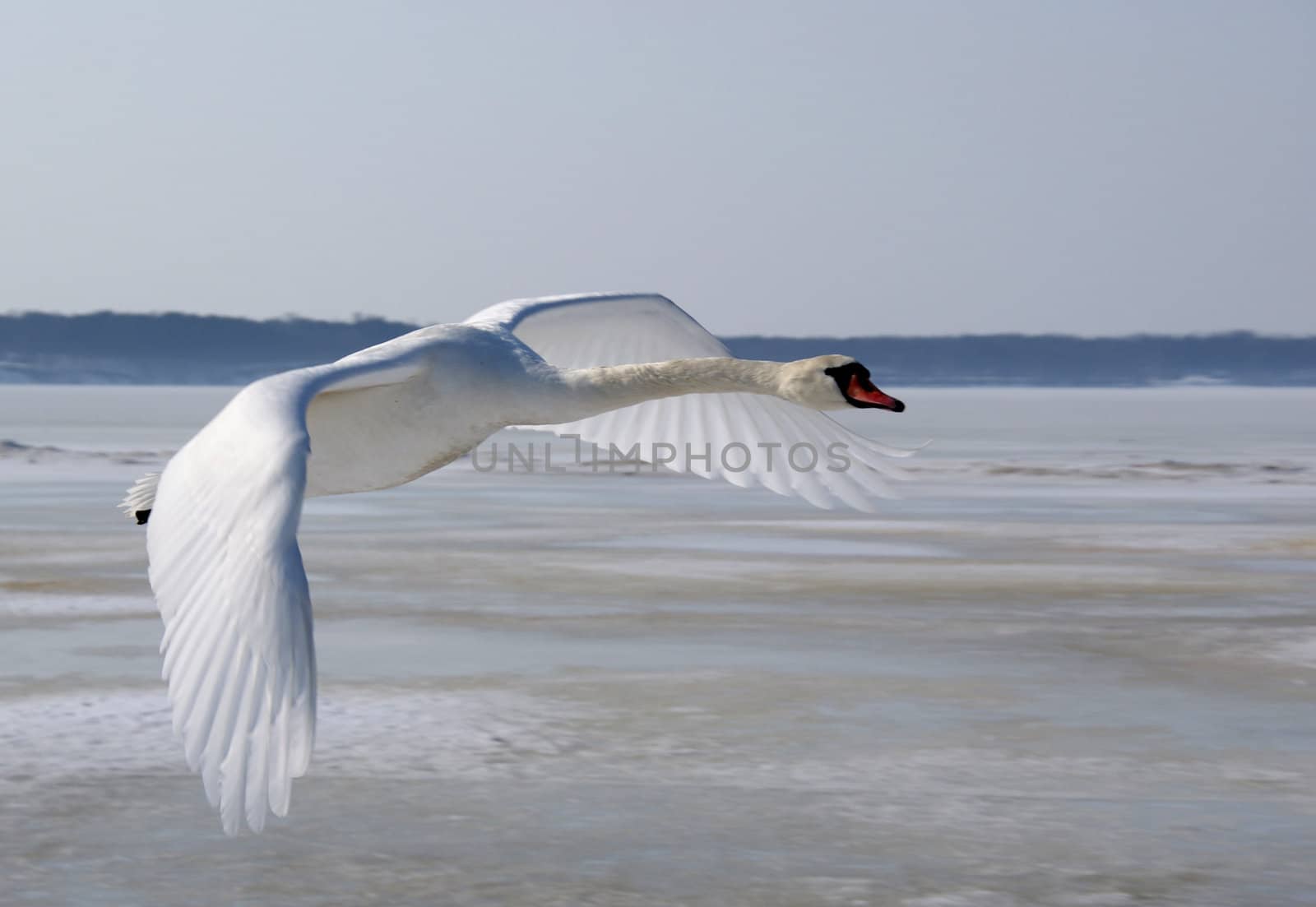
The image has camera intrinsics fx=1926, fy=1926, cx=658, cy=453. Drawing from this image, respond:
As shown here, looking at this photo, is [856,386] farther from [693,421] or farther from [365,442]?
[693,421]

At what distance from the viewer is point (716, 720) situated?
887 cm

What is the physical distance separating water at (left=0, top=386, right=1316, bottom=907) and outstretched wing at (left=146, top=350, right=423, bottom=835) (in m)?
1.36

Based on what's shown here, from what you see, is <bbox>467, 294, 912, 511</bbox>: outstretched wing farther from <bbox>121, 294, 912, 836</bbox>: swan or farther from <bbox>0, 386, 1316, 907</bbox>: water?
<bbox>0, 386, 1316, 907</bbox>: water

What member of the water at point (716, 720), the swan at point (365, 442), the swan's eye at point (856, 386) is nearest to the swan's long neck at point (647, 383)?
the swan at point (365, 442)

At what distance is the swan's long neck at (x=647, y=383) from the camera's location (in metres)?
7.68

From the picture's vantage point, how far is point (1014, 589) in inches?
533

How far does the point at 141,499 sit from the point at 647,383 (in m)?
2.25

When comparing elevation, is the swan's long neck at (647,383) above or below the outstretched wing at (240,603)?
above

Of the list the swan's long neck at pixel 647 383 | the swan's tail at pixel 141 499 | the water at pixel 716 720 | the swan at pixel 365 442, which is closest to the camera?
the swan at pixel 365 442

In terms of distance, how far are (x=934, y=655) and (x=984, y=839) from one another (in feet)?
12.7

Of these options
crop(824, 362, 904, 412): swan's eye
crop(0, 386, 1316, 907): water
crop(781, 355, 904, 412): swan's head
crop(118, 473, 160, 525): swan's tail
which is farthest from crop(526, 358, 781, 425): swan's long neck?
crop(118, 473, 160, 525): swan's tail

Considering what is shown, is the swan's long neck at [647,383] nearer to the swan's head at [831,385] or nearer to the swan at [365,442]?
the swan at [365,442]

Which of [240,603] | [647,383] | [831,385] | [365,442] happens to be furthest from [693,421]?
[240,603]

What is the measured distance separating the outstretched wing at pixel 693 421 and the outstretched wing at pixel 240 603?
9.02 feet
